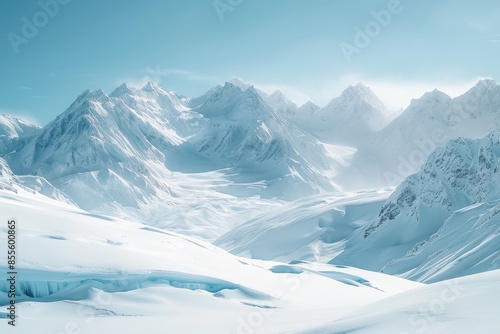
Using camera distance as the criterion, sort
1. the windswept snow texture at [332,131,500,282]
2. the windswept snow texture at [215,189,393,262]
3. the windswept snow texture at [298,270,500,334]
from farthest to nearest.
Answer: the windswept snow texture at [215,189,393,262] < the windswept snow texture at [332,131,500,282] < the windswept snow texture at [298,270,500,334]

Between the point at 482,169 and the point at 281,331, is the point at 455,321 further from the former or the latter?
the point at 482,169

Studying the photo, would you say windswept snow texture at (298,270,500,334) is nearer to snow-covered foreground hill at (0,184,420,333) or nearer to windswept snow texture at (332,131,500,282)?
snow-covered foreground hill at (0,184,420,333)

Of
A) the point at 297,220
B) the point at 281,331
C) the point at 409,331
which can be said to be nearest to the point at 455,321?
the point at 409,331

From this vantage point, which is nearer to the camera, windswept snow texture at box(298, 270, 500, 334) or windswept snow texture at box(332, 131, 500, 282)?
windswept snow texture at box(298, 270, 500, 334)

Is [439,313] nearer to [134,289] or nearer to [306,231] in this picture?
[134,289]

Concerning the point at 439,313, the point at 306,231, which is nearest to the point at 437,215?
the point at 306,231

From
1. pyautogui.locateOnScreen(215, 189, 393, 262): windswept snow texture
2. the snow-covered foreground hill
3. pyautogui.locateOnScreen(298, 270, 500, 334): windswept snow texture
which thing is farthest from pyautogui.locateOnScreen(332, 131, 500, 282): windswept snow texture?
pyautogui.locateOnScreen(298, 270, 500, 334): windswept snow texture
